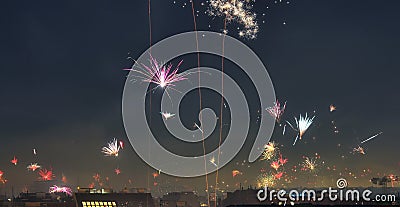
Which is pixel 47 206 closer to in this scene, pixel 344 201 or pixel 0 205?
pixel 0 205

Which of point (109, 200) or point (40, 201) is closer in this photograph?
point (109, 200)

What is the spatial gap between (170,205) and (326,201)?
69.6 meters

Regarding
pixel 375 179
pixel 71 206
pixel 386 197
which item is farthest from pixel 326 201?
pixel 71 206

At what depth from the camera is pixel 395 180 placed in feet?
432

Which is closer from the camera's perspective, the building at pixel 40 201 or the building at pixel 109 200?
the building at pixel 109 200

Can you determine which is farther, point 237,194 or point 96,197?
point 237,194

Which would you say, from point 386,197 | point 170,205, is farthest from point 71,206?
point 386,197

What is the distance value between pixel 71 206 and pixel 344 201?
2760 inches

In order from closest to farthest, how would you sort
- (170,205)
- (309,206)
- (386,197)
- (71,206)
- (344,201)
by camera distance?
(309,206) → (386,197) → (344,201) → (71,206) → (170,205)

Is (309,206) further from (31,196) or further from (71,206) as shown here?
(31,196)

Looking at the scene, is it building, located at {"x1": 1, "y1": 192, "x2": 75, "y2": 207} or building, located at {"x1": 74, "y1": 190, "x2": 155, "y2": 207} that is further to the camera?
building, located at {"x1": 1, "y1": 192, "x2": 75, "y2": 207}

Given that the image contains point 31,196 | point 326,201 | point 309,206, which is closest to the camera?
point 309,206

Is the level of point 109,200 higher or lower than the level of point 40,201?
higher

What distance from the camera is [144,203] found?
111 metres
